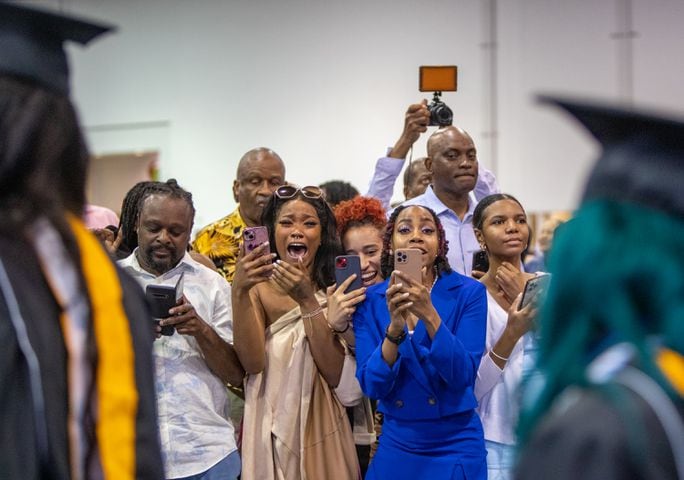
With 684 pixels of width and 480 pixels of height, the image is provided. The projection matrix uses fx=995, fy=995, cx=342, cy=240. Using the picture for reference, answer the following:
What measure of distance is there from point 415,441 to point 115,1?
650 cm

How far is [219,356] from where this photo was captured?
11.2 feet

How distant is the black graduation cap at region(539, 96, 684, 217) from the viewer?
1.25 m

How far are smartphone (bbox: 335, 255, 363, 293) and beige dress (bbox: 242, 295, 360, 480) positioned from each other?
0.76ft

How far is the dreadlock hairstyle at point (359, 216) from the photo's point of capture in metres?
4.05

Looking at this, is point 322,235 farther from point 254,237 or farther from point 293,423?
point 293,423

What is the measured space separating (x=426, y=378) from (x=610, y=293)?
2103mm

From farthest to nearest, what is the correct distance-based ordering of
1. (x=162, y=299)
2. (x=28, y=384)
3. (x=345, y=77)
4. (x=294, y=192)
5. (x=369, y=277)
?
(x=345, y=77)
(x=369, y=277)
(x=294, y=192)
(x=162, y=299)
(x=28, y=384)

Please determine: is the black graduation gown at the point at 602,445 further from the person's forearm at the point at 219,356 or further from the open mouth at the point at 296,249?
the open mouth at the point at 296,249

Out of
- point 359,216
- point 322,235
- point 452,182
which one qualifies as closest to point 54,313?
point 322,235

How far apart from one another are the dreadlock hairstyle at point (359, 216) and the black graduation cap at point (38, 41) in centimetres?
247

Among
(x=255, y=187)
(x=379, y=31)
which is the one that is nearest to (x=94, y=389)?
(x=255, y=187)

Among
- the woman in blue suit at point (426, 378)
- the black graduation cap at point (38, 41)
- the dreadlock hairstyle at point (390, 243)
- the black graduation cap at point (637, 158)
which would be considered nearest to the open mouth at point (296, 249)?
the dreadlock hairstyle at point (390, 243)

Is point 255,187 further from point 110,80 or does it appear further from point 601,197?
point 110,80

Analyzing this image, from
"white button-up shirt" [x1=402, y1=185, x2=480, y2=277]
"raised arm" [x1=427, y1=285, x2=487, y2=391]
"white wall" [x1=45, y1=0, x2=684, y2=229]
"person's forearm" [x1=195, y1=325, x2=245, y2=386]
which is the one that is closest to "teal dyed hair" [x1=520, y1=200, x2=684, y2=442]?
"raised arm" [x1=427, y1=285, x2=487, y2=391]
